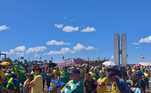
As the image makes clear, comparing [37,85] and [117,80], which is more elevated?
[117,80]

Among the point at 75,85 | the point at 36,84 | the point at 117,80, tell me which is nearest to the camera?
the point at 117,80

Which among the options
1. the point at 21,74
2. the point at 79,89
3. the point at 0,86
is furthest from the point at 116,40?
the point at 79,89

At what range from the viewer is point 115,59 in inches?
788

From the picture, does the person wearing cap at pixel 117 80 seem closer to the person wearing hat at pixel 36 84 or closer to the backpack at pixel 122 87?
the backpack at pixel 122 87

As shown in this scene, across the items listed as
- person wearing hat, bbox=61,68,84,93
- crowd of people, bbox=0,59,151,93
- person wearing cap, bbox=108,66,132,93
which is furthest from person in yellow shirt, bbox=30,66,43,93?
person wearing cap, bbox=108,66,132,93

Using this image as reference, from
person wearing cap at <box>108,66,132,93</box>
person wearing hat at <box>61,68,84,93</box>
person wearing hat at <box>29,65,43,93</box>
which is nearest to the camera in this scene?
person wearing cap at <box>108,66,132,93</box>

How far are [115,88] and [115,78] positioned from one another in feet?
1.10

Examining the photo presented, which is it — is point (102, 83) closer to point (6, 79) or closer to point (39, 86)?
point (39, 86)

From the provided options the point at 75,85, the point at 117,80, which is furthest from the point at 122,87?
the point at 75,85

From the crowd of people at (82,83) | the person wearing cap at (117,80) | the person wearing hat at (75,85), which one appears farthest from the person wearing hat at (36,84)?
the person wearing cap at (117,80)

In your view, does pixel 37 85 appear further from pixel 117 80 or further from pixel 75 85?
pixel 117 80

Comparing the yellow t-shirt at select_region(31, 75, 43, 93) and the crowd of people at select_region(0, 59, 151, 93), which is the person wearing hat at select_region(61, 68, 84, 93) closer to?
the crowd of people at select_region(0, 59, 151, 93)

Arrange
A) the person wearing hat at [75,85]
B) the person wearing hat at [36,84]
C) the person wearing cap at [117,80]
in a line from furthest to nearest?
the person wearing hat at [36,84], the person wearing hat at [75,85], the person wearing cap at [117,80]

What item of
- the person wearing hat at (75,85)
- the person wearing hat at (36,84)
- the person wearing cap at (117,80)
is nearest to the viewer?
the person wearing cap at (117,80)
